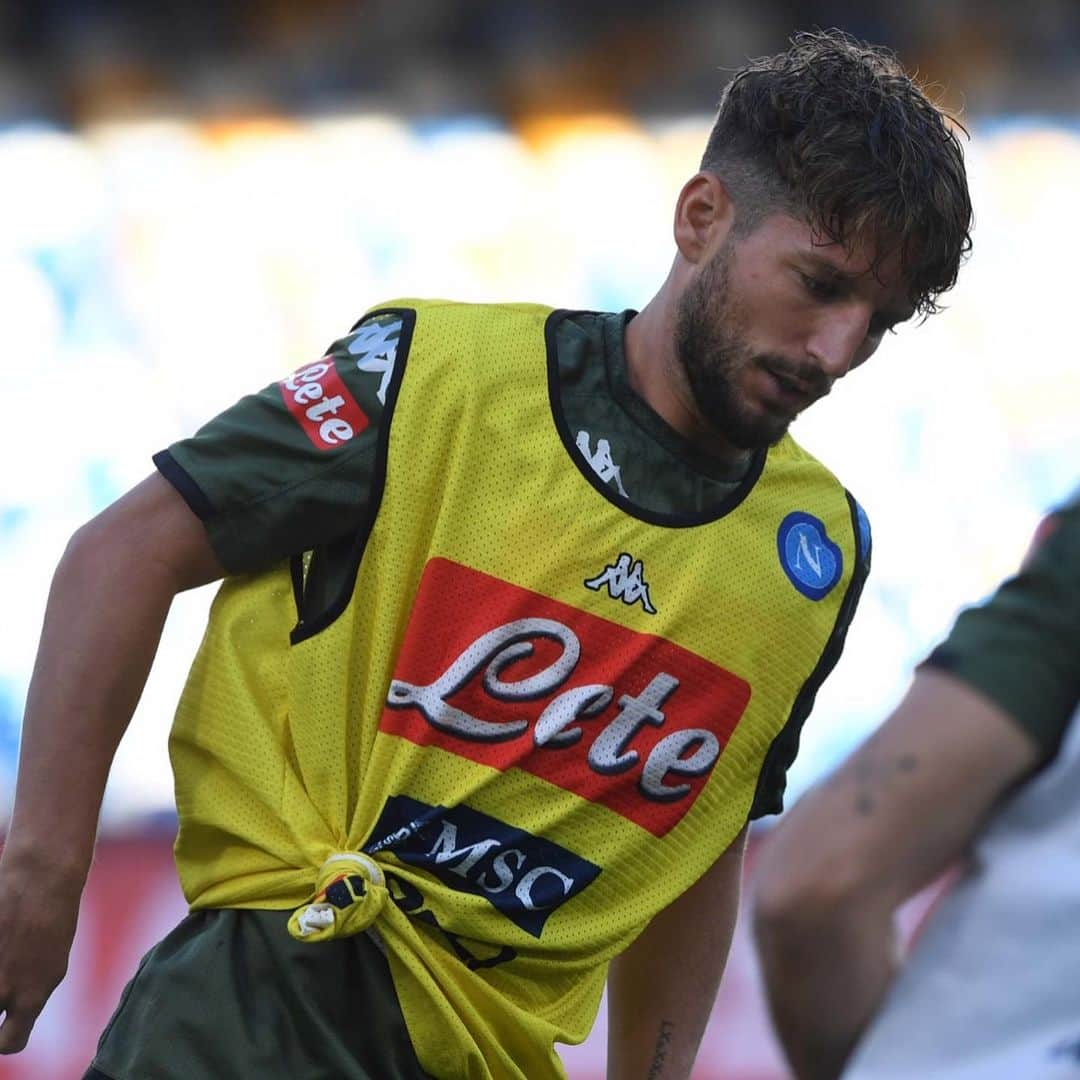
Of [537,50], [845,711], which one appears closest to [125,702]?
[845,711]

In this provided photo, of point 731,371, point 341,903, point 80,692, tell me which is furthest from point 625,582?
point 80,692

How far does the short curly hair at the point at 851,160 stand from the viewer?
7.79 feet

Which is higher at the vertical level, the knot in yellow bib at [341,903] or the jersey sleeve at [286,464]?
the jersey sleeve at [286,464]

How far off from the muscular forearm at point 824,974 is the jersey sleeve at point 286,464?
94 cm

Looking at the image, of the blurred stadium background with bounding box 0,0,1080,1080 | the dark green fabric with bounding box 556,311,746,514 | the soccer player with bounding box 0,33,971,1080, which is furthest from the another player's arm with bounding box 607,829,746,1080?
the blurred stadium background with bounding box 0,0,1080,1080

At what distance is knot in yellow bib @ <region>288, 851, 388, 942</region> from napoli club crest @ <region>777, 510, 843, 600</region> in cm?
66

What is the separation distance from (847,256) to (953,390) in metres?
5.02

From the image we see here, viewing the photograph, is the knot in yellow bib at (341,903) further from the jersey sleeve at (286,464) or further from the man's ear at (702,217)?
the man's ear at (702,217)

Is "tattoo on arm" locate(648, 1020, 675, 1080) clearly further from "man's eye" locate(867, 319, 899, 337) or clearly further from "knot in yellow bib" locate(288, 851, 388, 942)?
"man's eye" locate(867, 319, 899, 337)

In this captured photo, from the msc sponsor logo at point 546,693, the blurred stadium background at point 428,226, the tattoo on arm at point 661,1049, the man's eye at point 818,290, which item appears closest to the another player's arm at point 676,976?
the tattoo on arm at point 661,1049

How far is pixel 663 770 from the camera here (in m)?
2.39

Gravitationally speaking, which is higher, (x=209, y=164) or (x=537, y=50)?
(x=537, y=50)

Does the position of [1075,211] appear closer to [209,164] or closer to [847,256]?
[209,164]

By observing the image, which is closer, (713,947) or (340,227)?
(713,947)
